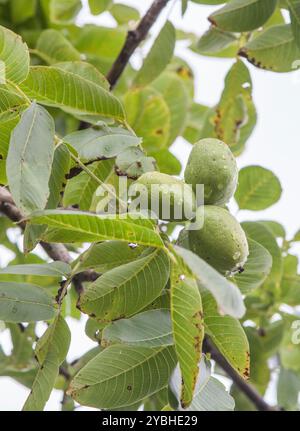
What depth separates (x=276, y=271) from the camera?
5.10 feet

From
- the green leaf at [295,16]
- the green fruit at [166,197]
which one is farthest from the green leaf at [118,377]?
the green leaf at [295,16]

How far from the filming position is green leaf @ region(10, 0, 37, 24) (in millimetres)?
1763

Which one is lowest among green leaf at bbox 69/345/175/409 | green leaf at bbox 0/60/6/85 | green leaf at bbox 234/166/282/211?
green leaf at bbox 69/345/175/409

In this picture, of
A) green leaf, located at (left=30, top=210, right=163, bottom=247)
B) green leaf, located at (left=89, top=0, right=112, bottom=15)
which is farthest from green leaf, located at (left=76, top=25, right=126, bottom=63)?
green leaf, located at (left=30, top=210, right=163, bottom=247)

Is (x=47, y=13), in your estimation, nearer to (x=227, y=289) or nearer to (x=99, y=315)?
(x=99, y=315)

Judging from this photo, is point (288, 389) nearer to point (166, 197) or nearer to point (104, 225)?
point (166, 197)

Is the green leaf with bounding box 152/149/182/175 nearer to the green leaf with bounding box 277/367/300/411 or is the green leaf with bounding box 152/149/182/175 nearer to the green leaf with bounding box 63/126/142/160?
the green leaf with bounding box 63/126/142/160

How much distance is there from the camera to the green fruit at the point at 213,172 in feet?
3.35

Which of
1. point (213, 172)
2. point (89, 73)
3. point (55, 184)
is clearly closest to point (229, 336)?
point (213, 172)

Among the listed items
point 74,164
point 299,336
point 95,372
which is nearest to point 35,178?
point 74,164

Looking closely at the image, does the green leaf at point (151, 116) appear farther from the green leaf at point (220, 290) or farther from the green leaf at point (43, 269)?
the green leaf at point (220, 290)

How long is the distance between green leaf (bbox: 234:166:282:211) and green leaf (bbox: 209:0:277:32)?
0.33m

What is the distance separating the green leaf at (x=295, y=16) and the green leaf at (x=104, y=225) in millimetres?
633

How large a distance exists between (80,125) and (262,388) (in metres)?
0.74
